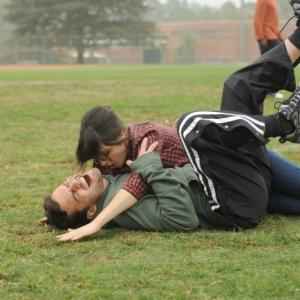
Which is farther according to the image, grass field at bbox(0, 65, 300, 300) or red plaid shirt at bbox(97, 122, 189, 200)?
red plaid shirt at bbox(97, 122, 189, 200)

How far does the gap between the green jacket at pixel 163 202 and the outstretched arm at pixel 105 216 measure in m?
0.09

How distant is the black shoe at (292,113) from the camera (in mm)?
3965

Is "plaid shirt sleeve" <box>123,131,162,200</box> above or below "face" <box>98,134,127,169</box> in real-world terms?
below

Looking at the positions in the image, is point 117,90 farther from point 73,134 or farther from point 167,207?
point 167,207

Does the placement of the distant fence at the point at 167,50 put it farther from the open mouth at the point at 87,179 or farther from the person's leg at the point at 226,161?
the person's leg at the point at 226,161

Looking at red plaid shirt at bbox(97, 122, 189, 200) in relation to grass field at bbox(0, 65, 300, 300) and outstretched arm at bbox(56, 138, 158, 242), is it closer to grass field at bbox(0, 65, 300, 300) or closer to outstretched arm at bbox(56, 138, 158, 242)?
outstretched arm at bbox(56, 138, 158, 242)

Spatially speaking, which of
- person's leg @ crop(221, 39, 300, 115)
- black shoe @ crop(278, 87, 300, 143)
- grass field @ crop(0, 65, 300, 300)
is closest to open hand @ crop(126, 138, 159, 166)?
grass field @ crop(0, 65, 300, 300)

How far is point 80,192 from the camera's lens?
396 cm

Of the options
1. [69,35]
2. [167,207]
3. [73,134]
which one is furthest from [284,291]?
[69,35]

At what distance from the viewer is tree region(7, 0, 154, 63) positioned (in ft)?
159

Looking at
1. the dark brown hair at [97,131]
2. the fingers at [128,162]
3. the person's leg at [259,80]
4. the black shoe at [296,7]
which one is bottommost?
the fingers at [128,162]

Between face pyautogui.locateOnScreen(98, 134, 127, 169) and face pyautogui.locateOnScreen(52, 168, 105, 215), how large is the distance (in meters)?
0.09

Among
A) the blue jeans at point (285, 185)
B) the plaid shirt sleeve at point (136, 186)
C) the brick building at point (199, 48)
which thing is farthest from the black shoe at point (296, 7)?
the brick building at point (199, 48)

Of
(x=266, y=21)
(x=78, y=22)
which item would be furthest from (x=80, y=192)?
(x=78, y=22)
